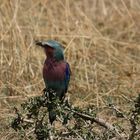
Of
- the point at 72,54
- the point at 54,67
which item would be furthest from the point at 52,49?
the point at 72,54

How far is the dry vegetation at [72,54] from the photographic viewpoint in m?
5.56

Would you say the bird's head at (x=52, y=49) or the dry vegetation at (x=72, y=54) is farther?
the dry vegetation at (x=72, y=54)

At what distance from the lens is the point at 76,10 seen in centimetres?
714

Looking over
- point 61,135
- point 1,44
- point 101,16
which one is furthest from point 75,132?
point 101,16

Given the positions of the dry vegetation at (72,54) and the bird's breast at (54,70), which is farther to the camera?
the dry vegetation at (72,54)

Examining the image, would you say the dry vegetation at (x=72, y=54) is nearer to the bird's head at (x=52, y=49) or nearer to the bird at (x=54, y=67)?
the bird at (x=54, y=67)

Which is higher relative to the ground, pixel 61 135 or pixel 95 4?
pixel 95 4

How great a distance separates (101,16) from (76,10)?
0.74 metres

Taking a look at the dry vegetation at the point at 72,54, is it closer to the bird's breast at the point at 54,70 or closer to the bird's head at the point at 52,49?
the bird's breast at the point at 54,70

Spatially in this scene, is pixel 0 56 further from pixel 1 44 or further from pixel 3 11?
pixel 3 11

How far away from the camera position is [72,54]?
6.23 metres

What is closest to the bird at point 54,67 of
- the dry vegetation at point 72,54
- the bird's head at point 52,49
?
the bird's head at point 52,49

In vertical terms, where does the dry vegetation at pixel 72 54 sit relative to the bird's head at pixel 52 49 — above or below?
below

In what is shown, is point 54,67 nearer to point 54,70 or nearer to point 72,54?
point 54,70
